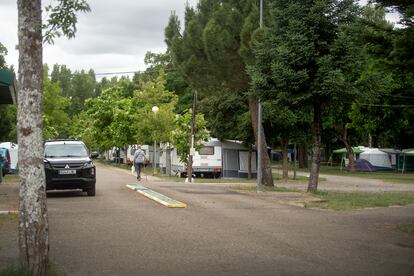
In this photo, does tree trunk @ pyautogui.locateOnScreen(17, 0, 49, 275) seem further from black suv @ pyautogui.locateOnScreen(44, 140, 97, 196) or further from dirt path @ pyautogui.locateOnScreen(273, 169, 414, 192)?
dirt path @ pyautogui.locateOnScreen(273, 169, 414, 192)

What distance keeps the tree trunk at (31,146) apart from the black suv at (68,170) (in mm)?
11691

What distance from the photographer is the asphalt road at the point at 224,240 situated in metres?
7.90

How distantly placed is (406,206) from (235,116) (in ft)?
81.1

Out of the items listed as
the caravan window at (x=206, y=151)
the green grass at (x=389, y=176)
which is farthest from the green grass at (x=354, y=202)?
the caravan window at (x=206, y=151)

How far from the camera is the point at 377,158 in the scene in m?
60.7

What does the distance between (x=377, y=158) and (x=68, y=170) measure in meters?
47.9

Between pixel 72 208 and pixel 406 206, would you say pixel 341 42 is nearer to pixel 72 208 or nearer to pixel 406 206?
pixel 406 206

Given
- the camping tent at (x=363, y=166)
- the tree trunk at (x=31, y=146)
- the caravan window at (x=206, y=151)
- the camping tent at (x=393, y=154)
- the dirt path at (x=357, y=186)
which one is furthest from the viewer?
the camping tent at (x=393, y=154)

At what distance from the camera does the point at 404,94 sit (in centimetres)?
4512

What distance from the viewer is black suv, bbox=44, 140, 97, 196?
58.7 ft

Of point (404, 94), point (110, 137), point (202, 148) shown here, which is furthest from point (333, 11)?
point (110, 137)

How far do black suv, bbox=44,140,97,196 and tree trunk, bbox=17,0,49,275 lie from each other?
11691mm

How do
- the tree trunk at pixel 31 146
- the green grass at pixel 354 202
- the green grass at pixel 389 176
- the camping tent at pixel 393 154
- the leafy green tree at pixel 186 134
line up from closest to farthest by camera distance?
the tree trunk at pixel 31 146 < the green grass at pixel 354 202 < the leafy green tree at pixel 186 134 < the green grass at pixel 389 176 < the camping tent at pixel 393 154

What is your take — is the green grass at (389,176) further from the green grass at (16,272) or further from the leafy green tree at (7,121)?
the green grass at (16,272)
